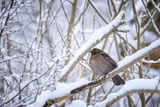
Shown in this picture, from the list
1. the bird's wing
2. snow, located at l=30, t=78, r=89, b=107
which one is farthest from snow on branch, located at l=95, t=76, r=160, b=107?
the bird's wing

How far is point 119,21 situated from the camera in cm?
182

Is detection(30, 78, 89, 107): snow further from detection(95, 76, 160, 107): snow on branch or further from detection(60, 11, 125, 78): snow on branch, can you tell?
→ detection(95, 76, 160, 107): snow on branch

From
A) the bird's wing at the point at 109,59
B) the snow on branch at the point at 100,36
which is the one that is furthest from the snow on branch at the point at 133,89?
the bird's wing at the point at 109,59

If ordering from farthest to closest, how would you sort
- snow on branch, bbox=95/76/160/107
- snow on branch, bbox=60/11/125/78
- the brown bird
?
the brown bird < snow on branch, bbox=95/76/160/107 < snow on branch, bbox=60/11/125/78

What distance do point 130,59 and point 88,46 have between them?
19.0 inches

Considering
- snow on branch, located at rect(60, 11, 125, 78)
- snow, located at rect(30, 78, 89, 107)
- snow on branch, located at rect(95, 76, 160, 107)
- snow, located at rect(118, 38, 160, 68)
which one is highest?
snow on branch, located at rect(60, 11, 125, 78)

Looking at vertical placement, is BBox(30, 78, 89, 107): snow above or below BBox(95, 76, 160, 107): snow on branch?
above

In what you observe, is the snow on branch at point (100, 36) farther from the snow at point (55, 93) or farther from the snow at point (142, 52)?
the snow at point (142, 52)

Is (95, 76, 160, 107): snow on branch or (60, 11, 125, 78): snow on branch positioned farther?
(95, 76, 160, 107): snow on branch

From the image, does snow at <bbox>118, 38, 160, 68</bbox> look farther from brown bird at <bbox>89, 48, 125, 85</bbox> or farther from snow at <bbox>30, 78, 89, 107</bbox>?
brown bird at <bbox>89, 48, 125, 85</bbox>

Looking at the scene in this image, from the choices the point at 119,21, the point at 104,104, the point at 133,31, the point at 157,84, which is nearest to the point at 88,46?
the point at 119,21

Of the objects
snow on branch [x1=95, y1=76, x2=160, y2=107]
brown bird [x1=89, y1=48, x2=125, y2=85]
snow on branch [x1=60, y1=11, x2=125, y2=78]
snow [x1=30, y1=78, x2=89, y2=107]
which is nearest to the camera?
snow [x1=30, y1=78, x2=89, y2=107]

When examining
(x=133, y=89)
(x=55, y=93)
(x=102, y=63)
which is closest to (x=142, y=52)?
(x=133, y=89)

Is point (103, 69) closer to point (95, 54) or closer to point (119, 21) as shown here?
point (95, 54)
